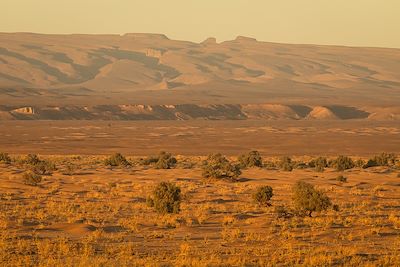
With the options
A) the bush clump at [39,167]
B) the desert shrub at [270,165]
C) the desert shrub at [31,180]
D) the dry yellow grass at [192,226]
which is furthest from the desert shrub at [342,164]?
the desert shrub at [31,180]

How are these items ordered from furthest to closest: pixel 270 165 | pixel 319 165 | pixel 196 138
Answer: pixel 196 138, pixel 270 165, pixel 319 165

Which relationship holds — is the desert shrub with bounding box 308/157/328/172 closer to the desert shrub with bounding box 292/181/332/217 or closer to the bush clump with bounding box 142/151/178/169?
the bush clump with bounding box 142/151/178/169

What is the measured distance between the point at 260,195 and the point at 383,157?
17.1m

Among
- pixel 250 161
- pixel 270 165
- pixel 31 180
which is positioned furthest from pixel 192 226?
pixel 270 165

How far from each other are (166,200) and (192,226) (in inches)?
82.1

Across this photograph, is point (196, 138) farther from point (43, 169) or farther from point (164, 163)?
point (43, 169)

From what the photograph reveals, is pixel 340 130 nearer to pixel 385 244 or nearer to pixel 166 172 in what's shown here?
pixel 166 172

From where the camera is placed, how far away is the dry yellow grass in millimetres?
13062

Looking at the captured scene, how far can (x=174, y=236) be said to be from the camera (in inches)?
614

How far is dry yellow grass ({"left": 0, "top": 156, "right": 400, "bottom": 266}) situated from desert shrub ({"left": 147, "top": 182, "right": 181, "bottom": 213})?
225 mm

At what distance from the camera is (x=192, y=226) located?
17.1 metres

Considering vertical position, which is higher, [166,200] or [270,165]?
[166,200]

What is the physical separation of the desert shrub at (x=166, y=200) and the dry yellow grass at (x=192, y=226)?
22cm

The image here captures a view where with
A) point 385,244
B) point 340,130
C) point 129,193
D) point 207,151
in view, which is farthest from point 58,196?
point 340,130
